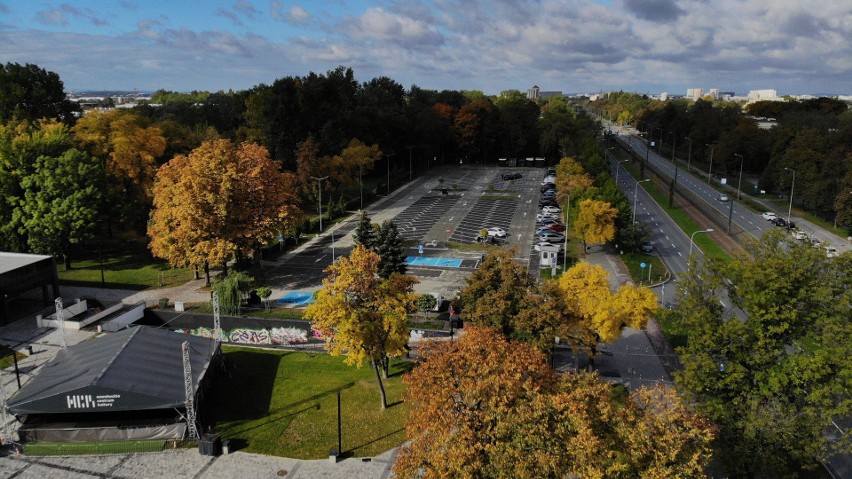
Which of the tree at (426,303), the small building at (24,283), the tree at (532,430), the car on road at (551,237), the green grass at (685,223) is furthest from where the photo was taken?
the car on road at (551,237)

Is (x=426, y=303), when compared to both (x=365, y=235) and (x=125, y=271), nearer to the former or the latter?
(x=365, y=235)

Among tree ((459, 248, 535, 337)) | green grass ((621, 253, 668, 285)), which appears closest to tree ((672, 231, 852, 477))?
tree ((459, 248, 535, 337))

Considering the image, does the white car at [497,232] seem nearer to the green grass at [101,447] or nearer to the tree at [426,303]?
the tree at [426,303]

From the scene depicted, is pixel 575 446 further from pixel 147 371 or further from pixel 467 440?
pixel 147 371

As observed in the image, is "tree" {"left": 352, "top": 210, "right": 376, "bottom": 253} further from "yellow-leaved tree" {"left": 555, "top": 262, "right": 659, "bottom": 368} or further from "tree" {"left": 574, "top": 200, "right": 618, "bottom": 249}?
"yellow-leaved tree" {"left": 555, "top": 262, "right": 659, "bottom": 368}

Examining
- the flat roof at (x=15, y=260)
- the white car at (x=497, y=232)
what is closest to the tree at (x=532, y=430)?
the flat roof at (x=15, y=260)

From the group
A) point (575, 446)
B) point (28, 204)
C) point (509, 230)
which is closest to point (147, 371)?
point (575, 446)
